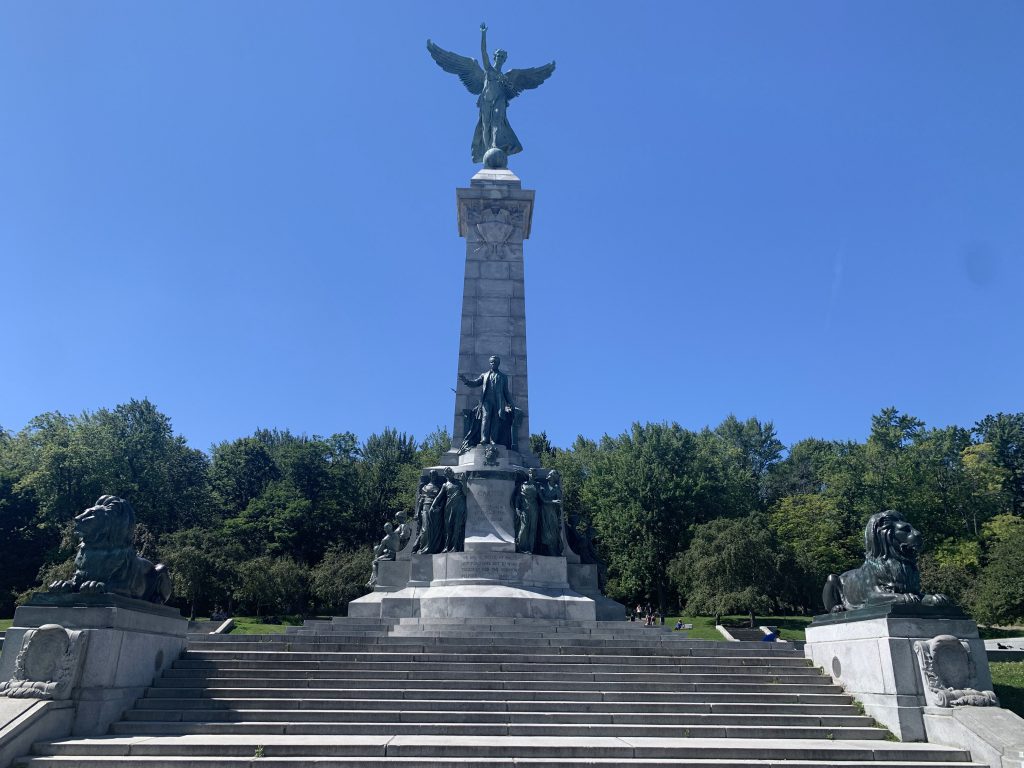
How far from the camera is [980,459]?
5375cm

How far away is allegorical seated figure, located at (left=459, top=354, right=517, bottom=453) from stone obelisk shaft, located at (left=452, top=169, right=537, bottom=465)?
36.3 inches

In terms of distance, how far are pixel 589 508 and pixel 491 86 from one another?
111 feet

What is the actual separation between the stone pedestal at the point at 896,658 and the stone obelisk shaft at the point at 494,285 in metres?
11.9

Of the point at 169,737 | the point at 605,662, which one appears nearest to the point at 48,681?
the point at 169,737

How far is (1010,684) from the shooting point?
53.4 ft

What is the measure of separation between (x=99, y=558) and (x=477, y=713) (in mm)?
6583

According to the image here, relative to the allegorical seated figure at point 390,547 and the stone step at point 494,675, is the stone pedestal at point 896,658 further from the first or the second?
the allegorical seated figure at point 390,547

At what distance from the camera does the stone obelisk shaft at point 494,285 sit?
79.0 ft

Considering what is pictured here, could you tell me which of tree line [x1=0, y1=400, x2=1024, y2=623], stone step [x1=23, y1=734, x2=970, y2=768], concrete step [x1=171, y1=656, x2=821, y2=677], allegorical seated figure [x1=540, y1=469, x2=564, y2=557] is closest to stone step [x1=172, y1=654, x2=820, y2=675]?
concrete step [x1=171, y1=656, x2=821, y2=677]

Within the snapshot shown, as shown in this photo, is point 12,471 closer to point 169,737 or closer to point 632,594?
point 632,594

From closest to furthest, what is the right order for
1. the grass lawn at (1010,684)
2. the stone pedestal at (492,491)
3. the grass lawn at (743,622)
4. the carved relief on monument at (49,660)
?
the carved relief on monument at (49,660) < the grass lawn at (1010,684) < the stone pedestal at (492,491) < the grass lawn at (743,622)

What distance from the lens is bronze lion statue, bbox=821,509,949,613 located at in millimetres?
12211

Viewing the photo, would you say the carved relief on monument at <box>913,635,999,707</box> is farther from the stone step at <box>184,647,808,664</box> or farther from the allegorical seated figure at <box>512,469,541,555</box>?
the allegorical seated figure at <box>512,469,541,555</box>


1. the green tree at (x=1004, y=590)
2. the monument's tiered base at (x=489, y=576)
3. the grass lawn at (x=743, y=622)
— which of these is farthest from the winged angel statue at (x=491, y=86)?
the green tree at (x=1004, y=590)
